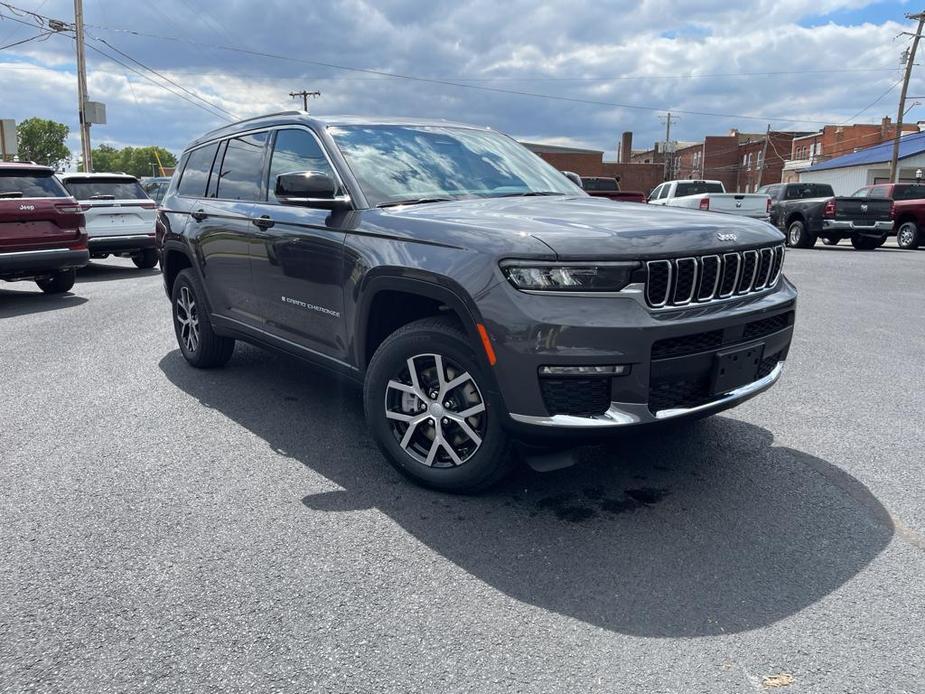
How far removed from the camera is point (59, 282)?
440 inches

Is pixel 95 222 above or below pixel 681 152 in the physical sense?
below

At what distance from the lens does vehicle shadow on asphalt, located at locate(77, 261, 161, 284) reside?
1374 cm

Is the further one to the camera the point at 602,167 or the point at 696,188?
the point at 602,167

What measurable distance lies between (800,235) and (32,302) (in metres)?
18.1

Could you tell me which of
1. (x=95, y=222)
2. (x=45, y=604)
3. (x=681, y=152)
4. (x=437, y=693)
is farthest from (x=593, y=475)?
(x=681, y=152)

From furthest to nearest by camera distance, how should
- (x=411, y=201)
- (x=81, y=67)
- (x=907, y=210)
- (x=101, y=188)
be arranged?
1. (x=81, y=67)
2. (x=907, y=210)
3. (x=101, y=188)
4. (x=411, y=201)

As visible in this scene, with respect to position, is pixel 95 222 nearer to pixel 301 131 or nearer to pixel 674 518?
pixel 301 131

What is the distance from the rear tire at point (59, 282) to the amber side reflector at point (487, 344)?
31.2ft

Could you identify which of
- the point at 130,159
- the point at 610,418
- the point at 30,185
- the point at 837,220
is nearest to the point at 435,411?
the point at 610,418

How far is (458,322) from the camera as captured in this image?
11.8ft

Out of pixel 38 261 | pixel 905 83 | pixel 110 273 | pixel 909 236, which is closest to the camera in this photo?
pixel 38 261

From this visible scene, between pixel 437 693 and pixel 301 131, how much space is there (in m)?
3.43

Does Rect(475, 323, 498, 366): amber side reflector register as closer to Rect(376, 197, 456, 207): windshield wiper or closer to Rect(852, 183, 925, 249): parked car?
Rect(376, 197, 456, 207): windshield wiper

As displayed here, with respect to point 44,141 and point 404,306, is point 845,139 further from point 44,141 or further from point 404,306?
point 44,141
